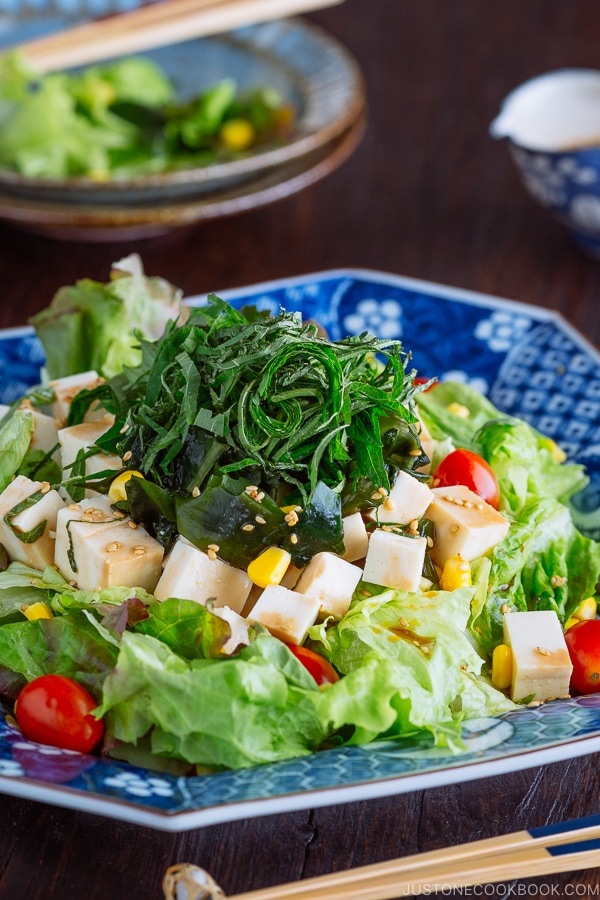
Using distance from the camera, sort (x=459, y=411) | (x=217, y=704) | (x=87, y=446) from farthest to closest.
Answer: (x=459, y=411) → (x=87, y=446) → (x=217, y=704)

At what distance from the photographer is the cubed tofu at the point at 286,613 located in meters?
2.96

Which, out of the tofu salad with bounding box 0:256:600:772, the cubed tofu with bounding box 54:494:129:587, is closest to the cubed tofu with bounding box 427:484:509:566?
the tofu salad with bounding box 0:256:600:772

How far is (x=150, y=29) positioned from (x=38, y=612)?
159 inches

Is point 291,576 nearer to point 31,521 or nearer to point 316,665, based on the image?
point 316,665

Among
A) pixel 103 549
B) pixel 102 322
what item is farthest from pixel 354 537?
pixel 102 322

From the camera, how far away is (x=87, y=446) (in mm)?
3500

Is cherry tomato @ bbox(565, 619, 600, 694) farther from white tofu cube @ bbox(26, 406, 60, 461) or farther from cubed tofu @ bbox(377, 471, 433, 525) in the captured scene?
white tofu cube @ bbox(26, 406, 60, 461)

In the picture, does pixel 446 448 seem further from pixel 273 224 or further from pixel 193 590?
pixel 273 224

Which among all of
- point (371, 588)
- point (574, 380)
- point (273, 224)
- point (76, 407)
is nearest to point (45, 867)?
point (371, 588)

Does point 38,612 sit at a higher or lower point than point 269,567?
lower

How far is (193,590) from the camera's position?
3.06m

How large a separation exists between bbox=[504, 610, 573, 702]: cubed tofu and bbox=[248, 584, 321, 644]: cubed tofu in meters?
0.63

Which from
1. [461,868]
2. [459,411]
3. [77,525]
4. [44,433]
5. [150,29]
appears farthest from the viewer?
[150,29]

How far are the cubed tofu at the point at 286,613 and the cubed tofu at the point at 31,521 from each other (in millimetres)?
760
